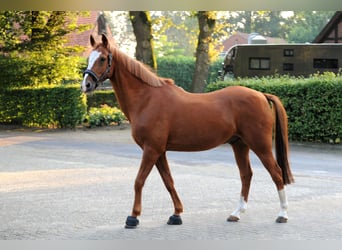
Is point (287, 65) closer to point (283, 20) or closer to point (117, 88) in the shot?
point (117, 88)

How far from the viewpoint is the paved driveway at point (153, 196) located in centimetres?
592

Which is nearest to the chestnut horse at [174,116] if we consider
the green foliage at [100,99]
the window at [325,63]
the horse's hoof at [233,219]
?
the horse's hoof at [233,219]

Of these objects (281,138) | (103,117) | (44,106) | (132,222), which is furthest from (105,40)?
(44,106)

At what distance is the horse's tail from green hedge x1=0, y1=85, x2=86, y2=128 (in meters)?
13.0

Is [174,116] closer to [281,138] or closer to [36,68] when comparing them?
[281,138]

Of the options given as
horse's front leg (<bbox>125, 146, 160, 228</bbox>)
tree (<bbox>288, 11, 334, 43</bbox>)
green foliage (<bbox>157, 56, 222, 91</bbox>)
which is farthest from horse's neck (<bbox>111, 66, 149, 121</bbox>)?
tree (<bbox>288, 11, 334, 43</bbox>)

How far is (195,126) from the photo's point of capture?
5906 mm

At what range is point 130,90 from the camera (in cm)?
596

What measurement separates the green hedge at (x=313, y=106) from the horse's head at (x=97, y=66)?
911 centimetres

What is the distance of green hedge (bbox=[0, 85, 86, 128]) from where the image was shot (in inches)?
734

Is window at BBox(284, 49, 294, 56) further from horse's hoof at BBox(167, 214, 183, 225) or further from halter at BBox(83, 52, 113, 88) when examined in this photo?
halter at BBox(83, 52, 113, 88)

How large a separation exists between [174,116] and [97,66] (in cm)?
94

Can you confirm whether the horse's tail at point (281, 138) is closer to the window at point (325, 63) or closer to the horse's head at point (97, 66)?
the horse's head at point (97, 66)

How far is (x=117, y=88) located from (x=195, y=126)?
916mm
